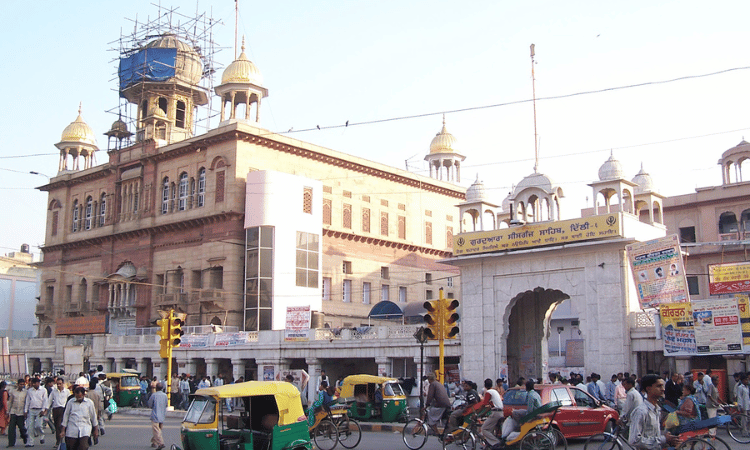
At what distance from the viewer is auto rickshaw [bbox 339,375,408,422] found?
884 inches

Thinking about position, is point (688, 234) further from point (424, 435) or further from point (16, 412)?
point (16, 412)

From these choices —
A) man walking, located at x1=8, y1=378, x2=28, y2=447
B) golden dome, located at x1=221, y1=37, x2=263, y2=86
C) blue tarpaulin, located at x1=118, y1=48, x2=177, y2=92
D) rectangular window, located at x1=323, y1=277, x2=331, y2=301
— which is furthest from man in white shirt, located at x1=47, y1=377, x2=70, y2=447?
blue tarpaulin, located at x1=118, y1=48, x2=177, y2=92

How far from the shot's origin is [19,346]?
172 feet

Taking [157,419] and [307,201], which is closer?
[157,419]

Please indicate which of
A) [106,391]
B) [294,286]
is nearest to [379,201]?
[294,286]

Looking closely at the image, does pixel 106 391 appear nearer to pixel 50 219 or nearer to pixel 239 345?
pixel 239 345

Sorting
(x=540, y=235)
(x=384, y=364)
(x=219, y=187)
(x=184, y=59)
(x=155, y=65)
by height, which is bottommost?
(x=384, y=364)

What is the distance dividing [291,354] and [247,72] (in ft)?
64.6

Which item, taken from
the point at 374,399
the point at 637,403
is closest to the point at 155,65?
the point at 374,399

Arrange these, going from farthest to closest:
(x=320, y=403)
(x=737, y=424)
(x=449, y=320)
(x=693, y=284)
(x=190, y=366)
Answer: (x=693, y=284) → (x=190, y=366) → (x=320, y=403) → (x=449, y=320) → (x=737, y=424)

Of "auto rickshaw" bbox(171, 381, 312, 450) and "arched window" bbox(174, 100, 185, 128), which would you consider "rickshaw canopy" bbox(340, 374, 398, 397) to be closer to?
"auto rickshaw" bbox(171, 381, 312, 450)

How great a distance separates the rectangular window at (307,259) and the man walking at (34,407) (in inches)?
1035

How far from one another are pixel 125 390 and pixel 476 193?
1685 cm

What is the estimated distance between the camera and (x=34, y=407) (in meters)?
17.8
